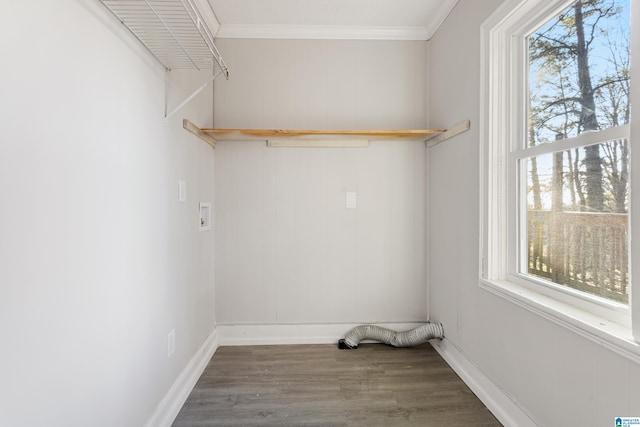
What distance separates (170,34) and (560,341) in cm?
204

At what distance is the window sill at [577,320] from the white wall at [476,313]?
0.03 m

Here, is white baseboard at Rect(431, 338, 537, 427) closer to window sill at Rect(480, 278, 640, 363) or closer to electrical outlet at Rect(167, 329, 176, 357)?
window sill at Rect(480, 278, 640, 363)

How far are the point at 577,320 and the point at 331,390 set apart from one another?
4.30 feet

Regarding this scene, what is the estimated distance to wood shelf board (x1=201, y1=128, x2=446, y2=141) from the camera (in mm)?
2020

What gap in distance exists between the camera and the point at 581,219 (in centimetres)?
121

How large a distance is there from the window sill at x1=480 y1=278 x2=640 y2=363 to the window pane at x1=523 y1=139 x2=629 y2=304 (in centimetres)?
10

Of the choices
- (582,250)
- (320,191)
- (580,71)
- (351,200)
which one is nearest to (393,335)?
(351,200)

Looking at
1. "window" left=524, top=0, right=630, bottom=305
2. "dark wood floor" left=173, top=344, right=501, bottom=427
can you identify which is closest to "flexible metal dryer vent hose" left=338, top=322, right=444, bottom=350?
"dark wood floor" left=173, top=344, right=501, bottom=427

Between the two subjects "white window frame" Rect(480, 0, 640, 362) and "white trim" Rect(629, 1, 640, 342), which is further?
"white window frame" Rect(480, 0, 640, 362)

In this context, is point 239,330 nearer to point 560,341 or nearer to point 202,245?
point 202,245

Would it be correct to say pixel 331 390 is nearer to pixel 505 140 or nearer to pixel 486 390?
pixel 486 390

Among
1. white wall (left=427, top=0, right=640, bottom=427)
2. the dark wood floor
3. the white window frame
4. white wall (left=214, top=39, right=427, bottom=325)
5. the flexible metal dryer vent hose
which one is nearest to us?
white wall (left=427, top=0, right=640, bottom=427)

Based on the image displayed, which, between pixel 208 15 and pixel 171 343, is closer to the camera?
pixel 171 343

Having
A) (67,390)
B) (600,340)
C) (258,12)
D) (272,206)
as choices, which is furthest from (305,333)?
(258,12)
